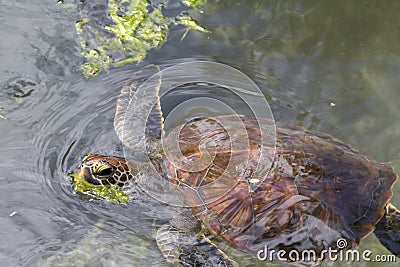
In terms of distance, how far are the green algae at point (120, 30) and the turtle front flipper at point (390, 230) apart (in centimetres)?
272

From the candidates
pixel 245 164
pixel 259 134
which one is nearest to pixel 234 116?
pixel 259 134

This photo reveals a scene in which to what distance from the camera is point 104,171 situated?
383 centimetres

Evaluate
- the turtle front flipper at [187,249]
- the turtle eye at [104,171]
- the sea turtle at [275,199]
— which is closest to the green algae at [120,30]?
the turtle eye at [104,171]

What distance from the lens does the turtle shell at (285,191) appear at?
133 inches

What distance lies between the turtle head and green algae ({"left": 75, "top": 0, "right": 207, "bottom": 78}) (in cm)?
113

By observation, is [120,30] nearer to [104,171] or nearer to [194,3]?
[194,3]

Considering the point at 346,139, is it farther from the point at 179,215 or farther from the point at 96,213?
the point at 96,213

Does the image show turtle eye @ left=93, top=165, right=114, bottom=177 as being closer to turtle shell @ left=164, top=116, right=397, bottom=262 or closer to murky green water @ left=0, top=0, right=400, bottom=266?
murky green water @ left=0, top=0, right=400, bottom=266

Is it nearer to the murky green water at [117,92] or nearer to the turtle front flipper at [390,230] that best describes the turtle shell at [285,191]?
the turtle front flipper at [390,230]

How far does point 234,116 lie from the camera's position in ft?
13.5

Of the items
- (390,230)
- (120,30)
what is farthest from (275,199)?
(120,30)

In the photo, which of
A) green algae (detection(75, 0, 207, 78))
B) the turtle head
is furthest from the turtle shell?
green algae (detection(75, 0, 207, 78))

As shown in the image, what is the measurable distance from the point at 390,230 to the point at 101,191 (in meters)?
2.37

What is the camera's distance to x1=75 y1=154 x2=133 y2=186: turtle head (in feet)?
12.4
